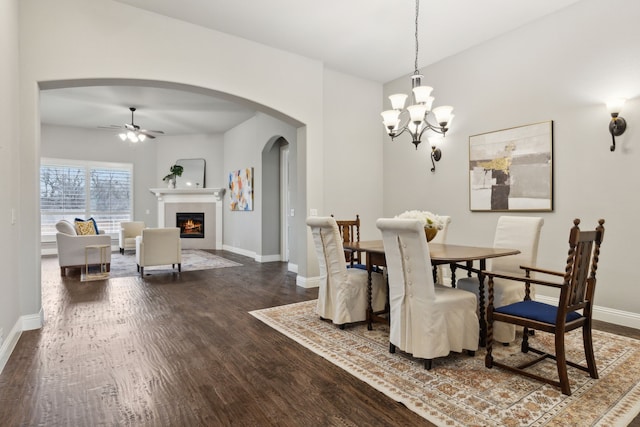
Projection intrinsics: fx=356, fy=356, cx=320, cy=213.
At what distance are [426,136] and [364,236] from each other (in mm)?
1846

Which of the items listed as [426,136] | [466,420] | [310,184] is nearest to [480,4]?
[426,136]

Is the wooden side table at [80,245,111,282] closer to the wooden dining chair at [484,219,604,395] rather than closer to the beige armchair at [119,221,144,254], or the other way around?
the beige armchair at [119,221,144,254]

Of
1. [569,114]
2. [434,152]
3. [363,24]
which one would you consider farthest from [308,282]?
[569,114]

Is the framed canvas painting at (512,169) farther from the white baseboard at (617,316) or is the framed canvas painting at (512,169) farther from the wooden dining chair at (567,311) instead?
the wooden dining chair at (567,311)

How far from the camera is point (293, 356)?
2.71 meters

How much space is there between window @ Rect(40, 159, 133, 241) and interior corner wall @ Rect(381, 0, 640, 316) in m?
8.64

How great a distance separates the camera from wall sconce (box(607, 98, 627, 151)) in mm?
3350

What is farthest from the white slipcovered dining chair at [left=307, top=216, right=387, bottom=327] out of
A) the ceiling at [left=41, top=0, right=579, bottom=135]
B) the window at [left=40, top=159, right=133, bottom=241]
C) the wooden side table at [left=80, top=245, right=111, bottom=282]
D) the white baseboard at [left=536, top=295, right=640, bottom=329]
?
the window at [left=40, top=159, right=133, bottom=241]

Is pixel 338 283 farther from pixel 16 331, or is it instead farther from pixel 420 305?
pixel 16 331

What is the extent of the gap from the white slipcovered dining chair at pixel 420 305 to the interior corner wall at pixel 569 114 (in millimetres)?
1999

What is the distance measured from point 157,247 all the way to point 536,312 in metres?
5.69

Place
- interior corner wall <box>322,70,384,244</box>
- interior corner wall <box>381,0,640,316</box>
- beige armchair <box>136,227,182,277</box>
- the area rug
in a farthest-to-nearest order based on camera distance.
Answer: beige armchair <box>136,227,182,277</box>, interior corner wall <box>322,70,384,244</box>, interior corner wall <box>381,0,640,316</box>, the area rug

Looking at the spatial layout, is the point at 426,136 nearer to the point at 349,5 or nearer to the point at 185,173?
the point at 349,5

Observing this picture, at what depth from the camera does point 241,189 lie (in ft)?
28.2
